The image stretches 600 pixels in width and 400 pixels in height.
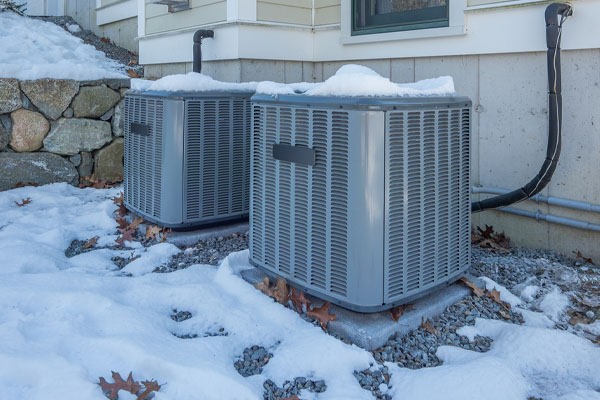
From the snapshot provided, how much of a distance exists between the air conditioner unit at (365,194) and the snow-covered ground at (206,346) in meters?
0.27

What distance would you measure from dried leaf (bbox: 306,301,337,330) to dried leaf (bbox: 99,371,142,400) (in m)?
0.84

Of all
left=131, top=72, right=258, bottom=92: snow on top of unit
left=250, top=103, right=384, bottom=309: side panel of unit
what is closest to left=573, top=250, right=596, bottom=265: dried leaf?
left=250, top=103, right=384, bottom=309: side panel of unit

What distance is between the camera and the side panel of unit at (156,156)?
3.49 m

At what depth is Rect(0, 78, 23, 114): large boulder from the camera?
16.3 feet

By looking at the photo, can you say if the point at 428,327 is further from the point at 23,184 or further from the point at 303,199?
the point at 23,184

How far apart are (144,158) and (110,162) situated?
1885 mm

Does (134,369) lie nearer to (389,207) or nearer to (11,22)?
(389,207)

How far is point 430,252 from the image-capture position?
2498mm

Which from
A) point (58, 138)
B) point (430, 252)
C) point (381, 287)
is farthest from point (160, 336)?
point (58, 138)

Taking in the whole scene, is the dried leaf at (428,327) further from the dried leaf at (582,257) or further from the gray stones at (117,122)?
the gray stones at (117,122)

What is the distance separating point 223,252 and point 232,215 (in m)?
0.47

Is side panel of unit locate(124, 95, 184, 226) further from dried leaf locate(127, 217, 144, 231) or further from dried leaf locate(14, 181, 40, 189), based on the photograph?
dried leaf locate(14, 181, 40, 189)

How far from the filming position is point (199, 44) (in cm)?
482

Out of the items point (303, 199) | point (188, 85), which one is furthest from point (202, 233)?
point (303, 199)
